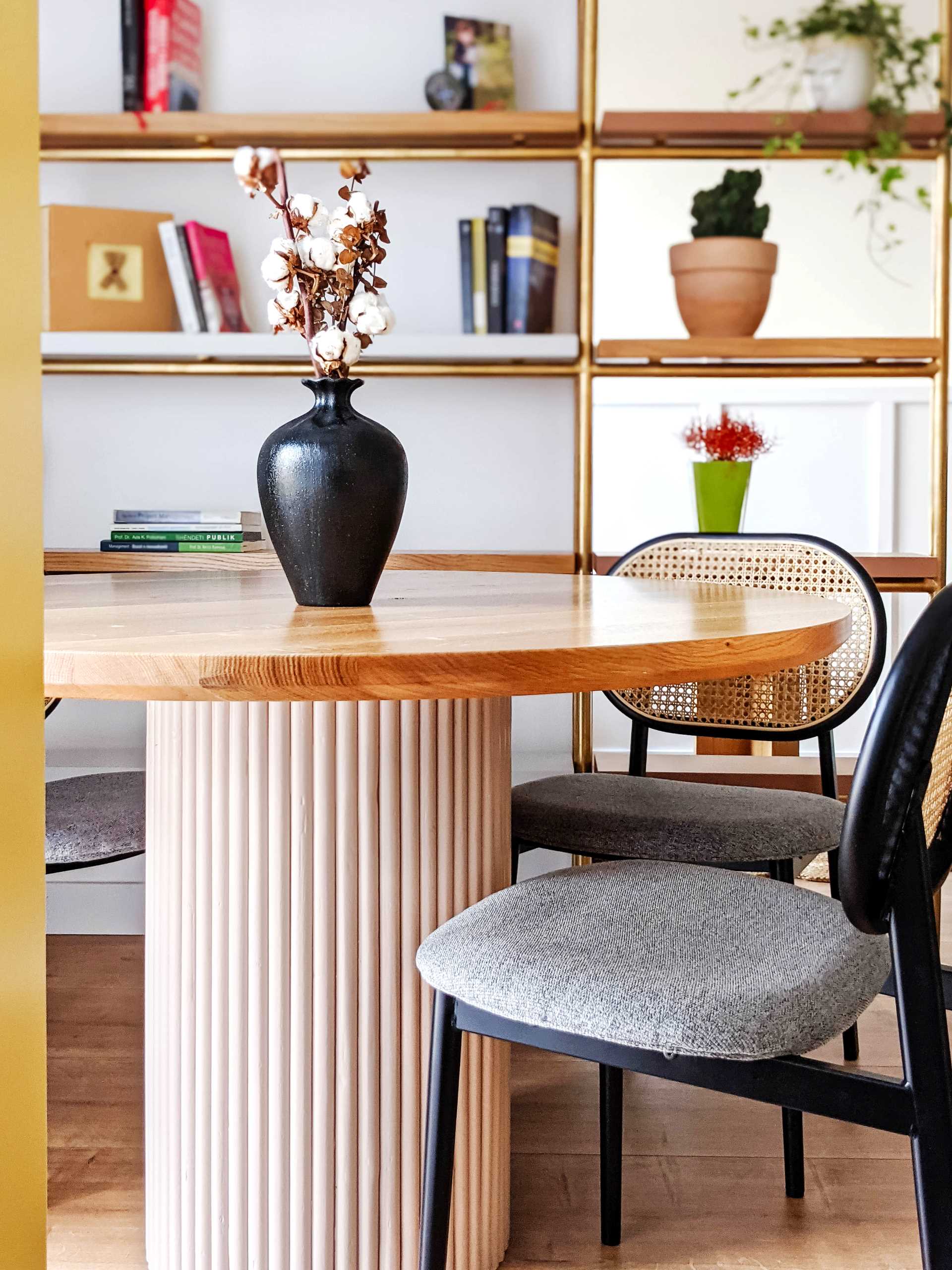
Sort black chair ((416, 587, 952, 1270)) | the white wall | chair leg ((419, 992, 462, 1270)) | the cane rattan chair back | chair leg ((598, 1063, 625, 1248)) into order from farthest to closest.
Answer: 1. the white wall
2. the cane rattan chair back
3. chair leg ((598, 1063, 625, 1248))
4. chair leg ((419, 992, 462, 1270))
5. black chair ((416, 587, 952, 1270))

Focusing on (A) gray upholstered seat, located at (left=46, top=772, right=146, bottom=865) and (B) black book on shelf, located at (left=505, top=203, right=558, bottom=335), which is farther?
(B) black book on shelf, located at (left=505, top=203, right=558, bottom=335)

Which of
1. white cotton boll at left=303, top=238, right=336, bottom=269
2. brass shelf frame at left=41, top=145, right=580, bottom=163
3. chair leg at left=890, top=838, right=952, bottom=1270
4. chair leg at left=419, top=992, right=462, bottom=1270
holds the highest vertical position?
brass shelf frame at left=41, top=145, right=580, bottom=163

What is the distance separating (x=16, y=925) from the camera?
0.23 meters

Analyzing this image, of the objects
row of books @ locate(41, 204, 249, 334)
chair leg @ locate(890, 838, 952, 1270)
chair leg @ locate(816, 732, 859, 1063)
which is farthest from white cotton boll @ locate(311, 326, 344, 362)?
row of books @ locate(41, 204, 249, 334)

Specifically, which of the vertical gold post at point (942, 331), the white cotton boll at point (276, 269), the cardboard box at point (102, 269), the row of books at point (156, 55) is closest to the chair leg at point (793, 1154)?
the white cotton boll at point (276, 269)

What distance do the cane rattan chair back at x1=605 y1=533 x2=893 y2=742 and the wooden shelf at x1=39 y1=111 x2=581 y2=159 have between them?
1140 mm

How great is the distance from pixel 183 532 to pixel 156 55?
1071mm

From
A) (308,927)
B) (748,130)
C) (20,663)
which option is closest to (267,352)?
(748,130)

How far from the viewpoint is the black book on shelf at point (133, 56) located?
2.63 m

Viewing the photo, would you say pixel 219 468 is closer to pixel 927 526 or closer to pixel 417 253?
pixel 417 253

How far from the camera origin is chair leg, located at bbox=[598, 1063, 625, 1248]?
1.42 metres

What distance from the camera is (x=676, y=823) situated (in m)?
1.58

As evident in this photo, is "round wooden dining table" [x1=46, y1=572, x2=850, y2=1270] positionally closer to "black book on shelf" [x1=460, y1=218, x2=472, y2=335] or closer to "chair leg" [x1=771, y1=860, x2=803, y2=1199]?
"chair leg" [x1=771, y1=860, x2=803, y2=1199]

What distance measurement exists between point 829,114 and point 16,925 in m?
2.87
